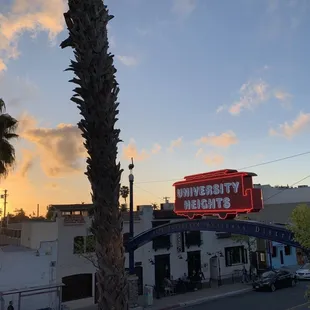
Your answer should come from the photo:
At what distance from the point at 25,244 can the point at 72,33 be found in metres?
29.3

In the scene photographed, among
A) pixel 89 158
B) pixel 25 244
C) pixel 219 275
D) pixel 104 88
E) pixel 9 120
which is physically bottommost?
pixel 219 275

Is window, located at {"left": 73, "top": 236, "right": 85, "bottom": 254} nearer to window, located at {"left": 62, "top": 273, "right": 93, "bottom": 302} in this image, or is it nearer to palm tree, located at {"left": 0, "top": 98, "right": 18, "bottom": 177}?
window, located at {"left": 62, "top": 273, "right": 93, "bottom": 302}

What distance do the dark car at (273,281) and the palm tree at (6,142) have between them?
73.3 feet

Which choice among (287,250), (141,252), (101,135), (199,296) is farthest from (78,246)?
(287,250)

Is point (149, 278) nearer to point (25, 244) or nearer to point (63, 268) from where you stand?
point (63, 268)

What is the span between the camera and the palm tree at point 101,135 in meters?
6.93

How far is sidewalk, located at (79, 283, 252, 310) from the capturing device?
25891 mm

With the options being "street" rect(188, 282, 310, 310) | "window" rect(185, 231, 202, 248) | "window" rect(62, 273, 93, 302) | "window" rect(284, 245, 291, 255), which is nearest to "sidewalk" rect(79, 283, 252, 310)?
"street" rect(188, 282, 310, 310)

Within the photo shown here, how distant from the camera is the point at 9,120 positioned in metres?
Answer: 22.5

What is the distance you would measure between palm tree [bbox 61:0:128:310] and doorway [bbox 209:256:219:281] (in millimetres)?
31261

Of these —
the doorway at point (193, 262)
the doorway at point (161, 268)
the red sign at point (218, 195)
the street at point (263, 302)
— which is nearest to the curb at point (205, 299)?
the street at point (263, 302)

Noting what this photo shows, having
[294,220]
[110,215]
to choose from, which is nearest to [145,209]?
[294,220]

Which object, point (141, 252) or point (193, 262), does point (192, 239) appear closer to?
A: point (193, 262)

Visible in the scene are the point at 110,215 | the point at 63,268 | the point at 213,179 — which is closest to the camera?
the point at 110,215
